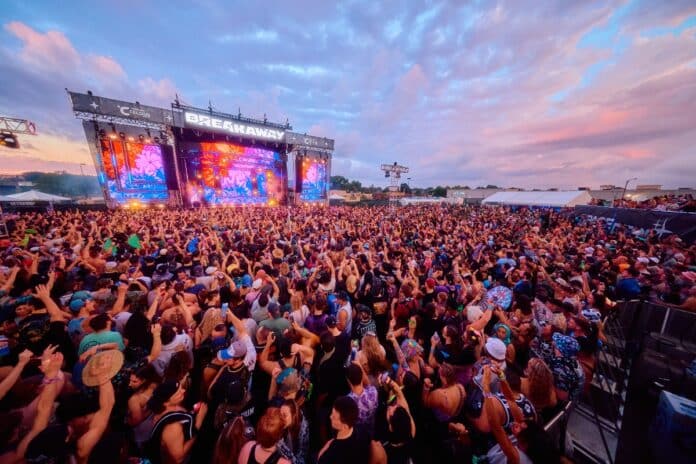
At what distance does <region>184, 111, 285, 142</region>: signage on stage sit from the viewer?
21844 millimetres

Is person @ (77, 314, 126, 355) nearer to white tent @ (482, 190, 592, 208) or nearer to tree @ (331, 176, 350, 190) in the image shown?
white tent @ (482, 190, 592, 208)

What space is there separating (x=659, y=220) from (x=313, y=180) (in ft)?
95.4

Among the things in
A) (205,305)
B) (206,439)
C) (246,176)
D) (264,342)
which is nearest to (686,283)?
(264,342)

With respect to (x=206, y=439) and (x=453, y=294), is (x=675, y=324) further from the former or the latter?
(x=206, y=439)

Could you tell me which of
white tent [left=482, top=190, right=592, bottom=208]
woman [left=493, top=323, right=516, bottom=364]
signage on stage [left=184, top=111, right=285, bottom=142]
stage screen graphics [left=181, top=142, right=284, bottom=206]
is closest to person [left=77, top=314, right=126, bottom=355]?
woman [left=493, top=323, right=516, bottom=364]

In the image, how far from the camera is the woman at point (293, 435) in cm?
176

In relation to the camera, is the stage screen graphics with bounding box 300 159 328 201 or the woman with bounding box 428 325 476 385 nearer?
the woman with bounding box 428 325 476 385

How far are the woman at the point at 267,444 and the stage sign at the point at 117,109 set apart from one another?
2634 centimetres

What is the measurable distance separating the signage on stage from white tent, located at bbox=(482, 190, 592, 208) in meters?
33.8

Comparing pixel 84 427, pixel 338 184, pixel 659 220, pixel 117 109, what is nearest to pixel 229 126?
pixel 117 109

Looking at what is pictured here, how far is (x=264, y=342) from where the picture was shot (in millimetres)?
2912

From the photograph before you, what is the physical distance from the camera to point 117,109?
1836 cm

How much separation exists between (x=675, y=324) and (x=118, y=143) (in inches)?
1230

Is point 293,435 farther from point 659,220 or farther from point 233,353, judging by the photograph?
point 659,220
